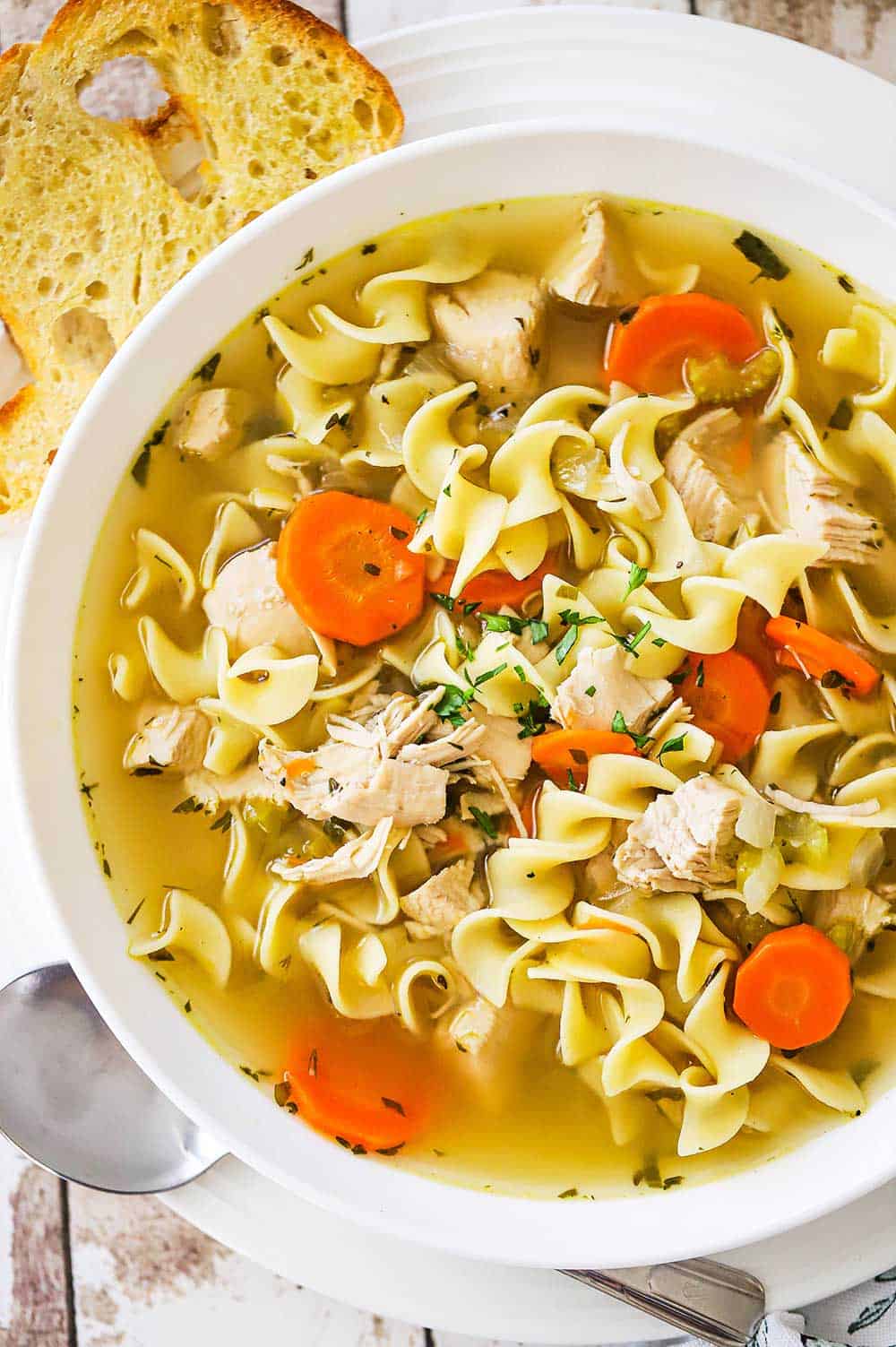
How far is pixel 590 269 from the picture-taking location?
3062mm

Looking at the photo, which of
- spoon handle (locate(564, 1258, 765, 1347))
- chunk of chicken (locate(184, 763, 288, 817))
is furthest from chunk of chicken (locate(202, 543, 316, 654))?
spoon handle (locate(564, 1258, 765, 1347))

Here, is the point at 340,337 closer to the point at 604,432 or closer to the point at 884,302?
the point at 604,432

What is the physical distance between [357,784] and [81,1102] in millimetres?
1191

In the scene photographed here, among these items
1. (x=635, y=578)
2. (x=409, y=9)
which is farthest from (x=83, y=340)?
(x=635, y=578)

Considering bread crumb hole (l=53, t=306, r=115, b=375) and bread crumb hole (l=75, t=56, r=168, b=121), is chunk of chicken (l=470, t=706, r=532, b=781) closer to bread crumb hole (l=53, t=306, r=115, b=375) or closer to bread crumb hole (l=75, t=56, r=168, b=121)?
bread crumb hole (l=53, t=306, r=115, b=375)

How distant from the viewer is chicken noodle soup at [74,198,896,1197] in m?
3.06

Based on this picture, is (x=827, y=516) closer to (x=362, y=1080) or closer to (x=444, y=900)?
(x=444, y=900)

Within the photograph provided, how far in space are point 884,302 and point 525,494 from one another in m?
1.02

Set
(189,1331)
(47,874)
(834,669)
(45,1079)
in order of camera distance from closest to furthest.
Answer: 1. (47,874)
2. (834,669)
3. (45,1079)
4. (189,1331)

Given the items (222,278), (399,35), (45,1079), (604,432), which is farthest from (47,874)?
(399,35)

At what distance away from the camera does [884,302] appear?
309 centimetres

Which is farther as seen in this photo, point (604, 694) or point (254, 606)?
point (254, 606)

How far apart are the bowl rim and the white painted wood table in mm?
773

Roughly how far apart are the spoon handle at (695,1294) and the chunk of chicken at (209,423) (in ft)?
7.38
